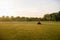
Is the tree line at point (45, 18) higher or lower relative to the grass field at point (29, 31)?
higher

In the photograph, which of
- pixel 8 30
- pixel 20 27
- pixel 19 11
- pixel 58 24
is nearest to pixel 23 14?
pixel 19 11

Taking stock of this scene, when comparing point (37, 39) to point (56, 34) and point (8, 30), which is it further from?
point (8, 30)

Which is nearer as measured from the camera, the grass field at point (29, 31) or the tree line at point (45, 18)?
the grass field at point (29, 31)

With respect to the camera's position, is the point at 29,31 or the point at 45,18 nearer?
the point at 29,31

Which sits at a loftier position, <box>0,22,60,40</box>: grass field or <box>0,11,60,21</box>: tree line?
<box>0,11,60,21</box>: tree line

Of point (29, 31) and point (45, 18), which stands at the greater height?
point (45, 18)

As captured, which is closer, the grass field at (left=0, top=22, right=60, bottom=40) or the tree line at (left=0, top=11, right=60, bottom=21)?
the grass field at (left=0, top=22, right=60, bottom=40)

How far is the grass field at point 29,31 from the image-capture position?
1.71 m

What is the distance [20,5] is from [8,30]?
17.3 inches

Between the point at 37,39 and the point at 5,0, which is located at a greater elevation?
the point at 5,0

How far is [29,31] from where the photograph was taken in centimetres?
175

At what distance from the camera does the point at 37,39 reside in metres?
1.69

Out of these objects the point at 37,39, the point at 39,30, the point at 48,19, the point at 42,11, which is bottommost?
the point at 37,39

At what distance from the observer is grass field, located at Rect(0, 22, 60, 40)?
5.61 ft
